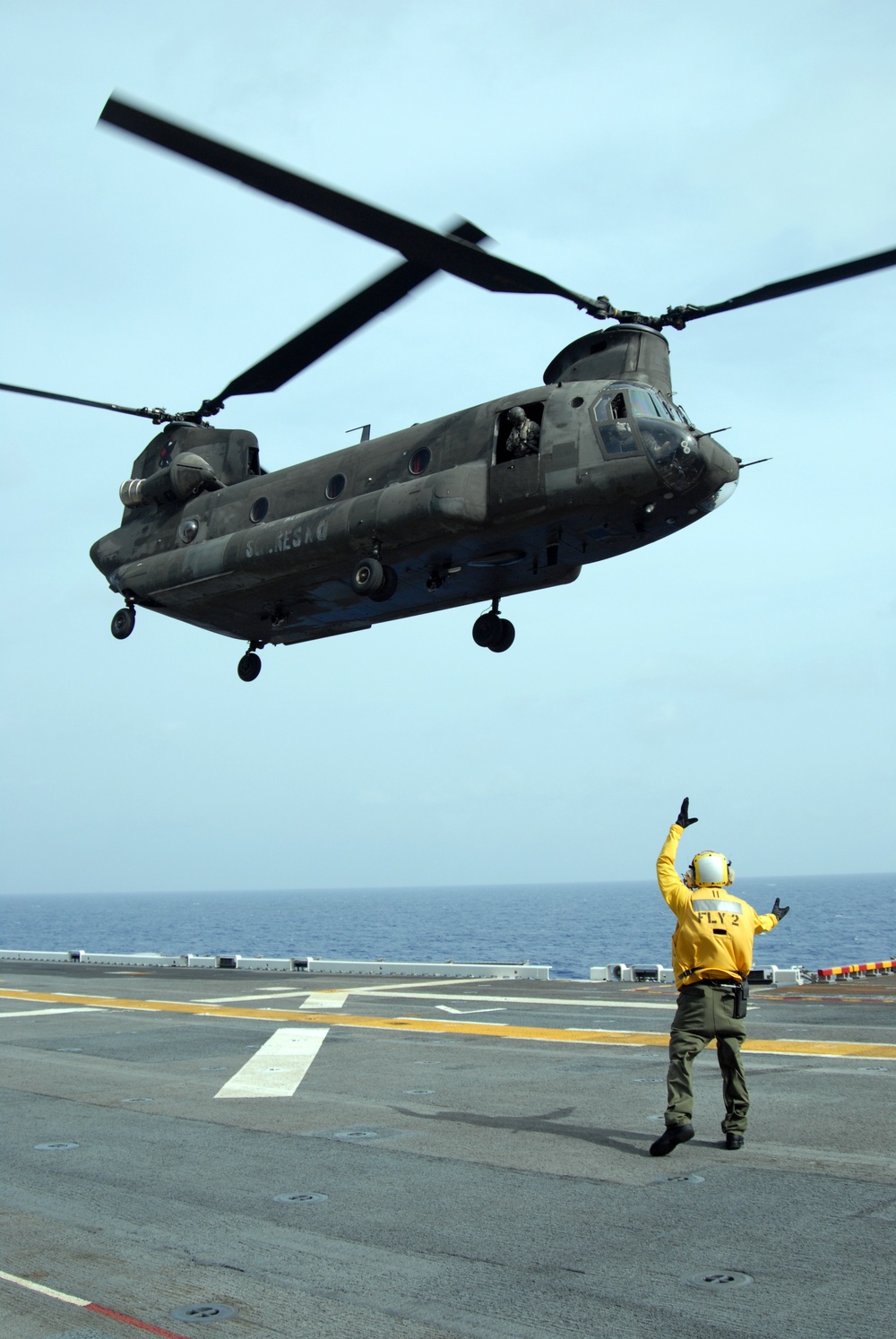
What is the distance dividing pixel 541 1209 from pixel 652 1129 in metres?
2.32

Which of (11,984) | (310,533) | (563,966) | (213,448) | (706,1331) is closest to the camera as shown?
(706,1331)

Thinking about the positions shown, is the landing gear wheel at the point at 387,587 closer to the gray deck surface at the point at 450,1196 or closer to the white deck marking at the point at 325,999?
the white deck marking at the point at 325,999

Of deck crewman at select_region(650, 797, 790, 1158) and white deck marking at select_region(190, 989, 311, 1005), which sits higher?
deck crewman at select_region(650, 797, 790, 1158)

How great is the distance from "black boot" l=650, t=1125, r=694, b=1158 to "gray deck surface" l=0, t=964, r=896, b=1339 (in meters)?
0.19

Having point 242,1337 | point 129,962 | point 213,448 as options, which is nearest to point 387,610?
point 213,448

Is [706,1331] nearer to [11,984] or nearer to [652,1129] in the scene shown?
[652,1129]

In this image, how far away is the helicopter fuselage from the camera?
602 inches

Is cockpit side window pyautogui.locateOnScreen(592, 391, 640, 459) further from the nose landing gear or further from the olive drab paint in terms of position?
the nose landing gear

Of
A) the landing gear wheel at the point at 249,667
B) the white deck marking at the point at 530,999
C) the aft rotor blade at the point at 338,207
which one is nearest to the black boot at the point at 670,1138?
the white deck marking at the point at 530,999

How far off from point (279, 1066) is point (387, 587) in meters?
Result: 7.56

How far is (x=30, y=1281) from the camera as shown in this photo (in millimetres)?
5504

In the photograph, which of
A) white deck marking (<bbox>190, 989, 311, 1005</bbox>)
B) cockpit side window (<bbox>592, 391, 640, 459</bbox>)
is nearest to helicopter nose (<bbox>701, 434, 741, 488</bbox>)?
cockpit side window (<bbox>592, 391, 640, 459</bbox>)

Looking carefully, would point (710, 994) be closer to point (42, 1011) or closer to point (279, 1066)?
point (279, 1066)

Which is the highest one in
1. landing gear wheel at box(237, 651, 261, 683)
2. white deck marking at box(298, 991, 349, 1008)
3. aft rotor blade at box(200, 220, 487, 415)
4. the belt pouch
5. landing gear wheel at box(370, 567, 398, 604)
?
aft rotor blade at box(200, 220, 487, 415)
